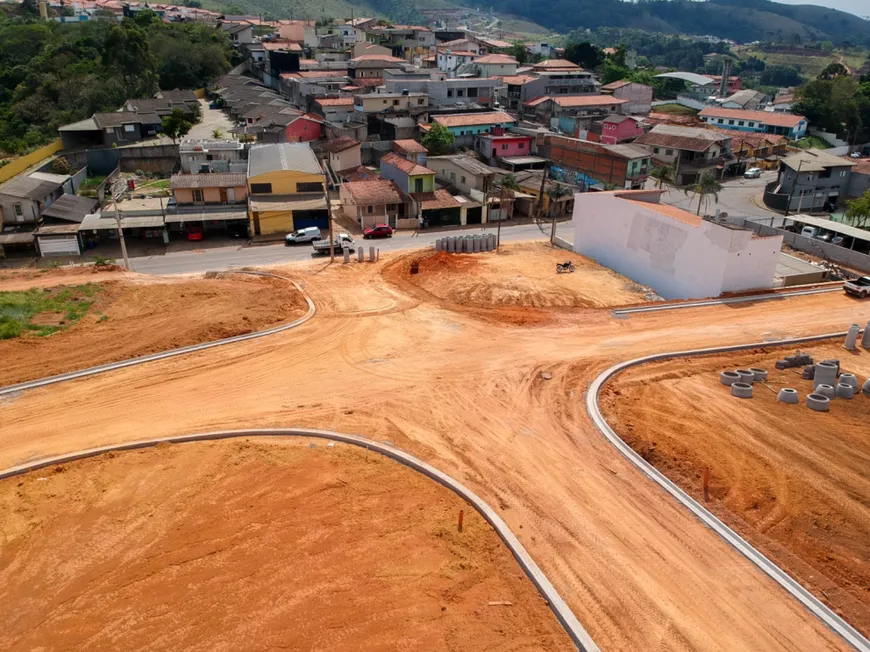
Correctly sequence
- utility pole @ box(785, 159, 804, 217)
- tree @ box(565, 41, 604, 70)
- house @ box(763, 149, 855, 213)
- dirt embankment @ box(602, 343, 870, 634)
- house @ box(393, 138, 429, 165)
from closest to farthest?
dirt embankment @ box(602, 343, 870, 634) → utility pole @ box(785, 159, 804, 217) → house @ box(393, 138, 429, 165) → house @ box(763, 149, 855, 213) → tree @ box(565, 41, 604, 70)

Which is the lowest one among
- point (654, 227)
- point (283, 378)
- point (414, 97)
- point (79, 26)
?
point (283, 378)

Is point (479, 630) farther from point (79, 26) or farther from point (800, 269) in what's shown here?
point (79, 26)

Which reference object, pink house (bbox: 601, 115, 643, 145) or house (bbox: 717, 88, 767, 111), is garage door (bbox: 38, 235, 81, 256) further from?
house (bbox: 717, 88, 767, 111)

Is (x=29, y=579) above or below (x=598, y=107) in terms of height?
below

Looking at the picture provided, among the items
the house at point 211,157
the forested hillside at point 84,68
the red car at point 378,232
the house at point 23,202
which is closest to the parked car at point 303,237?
the red car at point 378,232

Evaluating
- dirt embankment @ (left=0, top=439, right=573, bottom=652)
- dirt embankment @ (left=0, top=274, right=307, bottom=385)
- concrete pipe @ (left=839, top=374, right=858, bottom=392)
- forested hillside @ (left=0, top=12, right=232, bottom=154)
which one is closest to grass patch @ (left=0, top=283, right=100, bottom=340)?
dirt embankment @ (left=0, top=274, right=307, bottom=385)

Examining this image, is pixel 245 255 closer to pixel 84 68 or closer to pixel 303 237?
pixel 303 237

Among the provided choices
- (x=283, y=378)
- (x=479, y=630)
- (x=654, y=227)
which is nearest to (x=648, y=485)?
(x=479, y=630)
